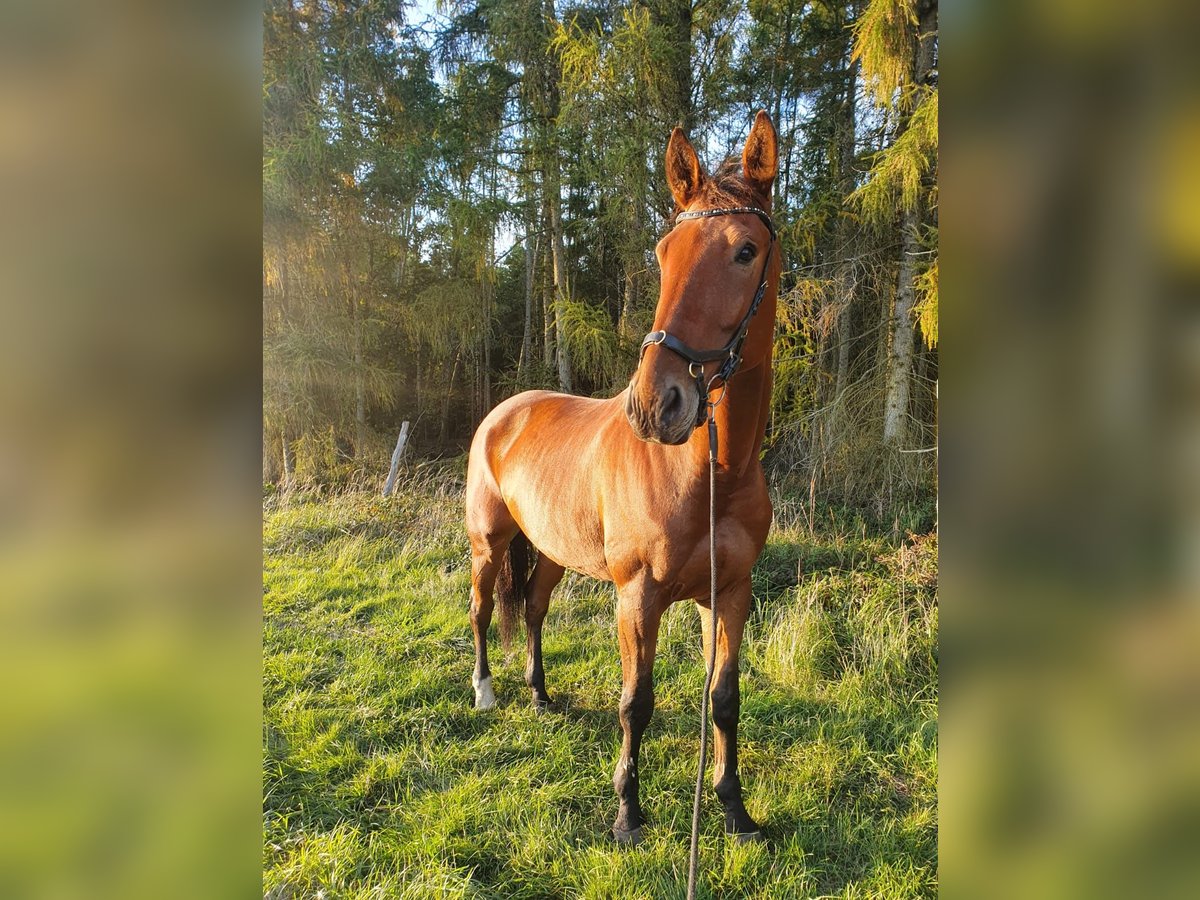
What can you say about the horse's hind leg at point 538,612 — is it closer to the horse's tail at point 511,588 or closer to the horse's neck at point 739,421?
the horse's tail at point 511,588

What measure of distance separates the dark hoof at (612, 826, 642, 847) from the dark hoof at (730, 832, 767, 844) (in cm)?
34

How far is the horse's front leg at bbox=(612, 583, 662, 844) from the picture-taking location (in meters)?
1.99

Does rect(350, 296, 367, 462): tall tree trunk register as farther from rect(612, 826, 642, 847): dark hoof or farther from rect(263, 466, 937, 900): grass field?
rect(612, 826, 642, 847): dark hoof

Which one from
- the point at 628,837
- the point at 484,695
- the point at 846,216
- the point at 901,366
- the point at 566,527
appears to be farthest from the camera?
the point at 846,216

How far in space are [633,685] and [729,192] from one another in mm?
1719

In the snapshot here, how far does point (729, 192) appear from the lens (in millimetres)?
1643

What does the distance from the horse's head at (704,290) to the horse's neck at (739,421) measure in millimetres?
90

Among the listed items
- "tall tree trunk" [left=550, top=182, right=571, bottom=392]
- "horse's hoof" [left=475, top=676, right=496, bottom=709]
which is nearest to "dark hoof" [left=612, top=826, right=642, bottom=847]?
"horse's hoof" [left=475, top=676, right=496, bottom=709]
